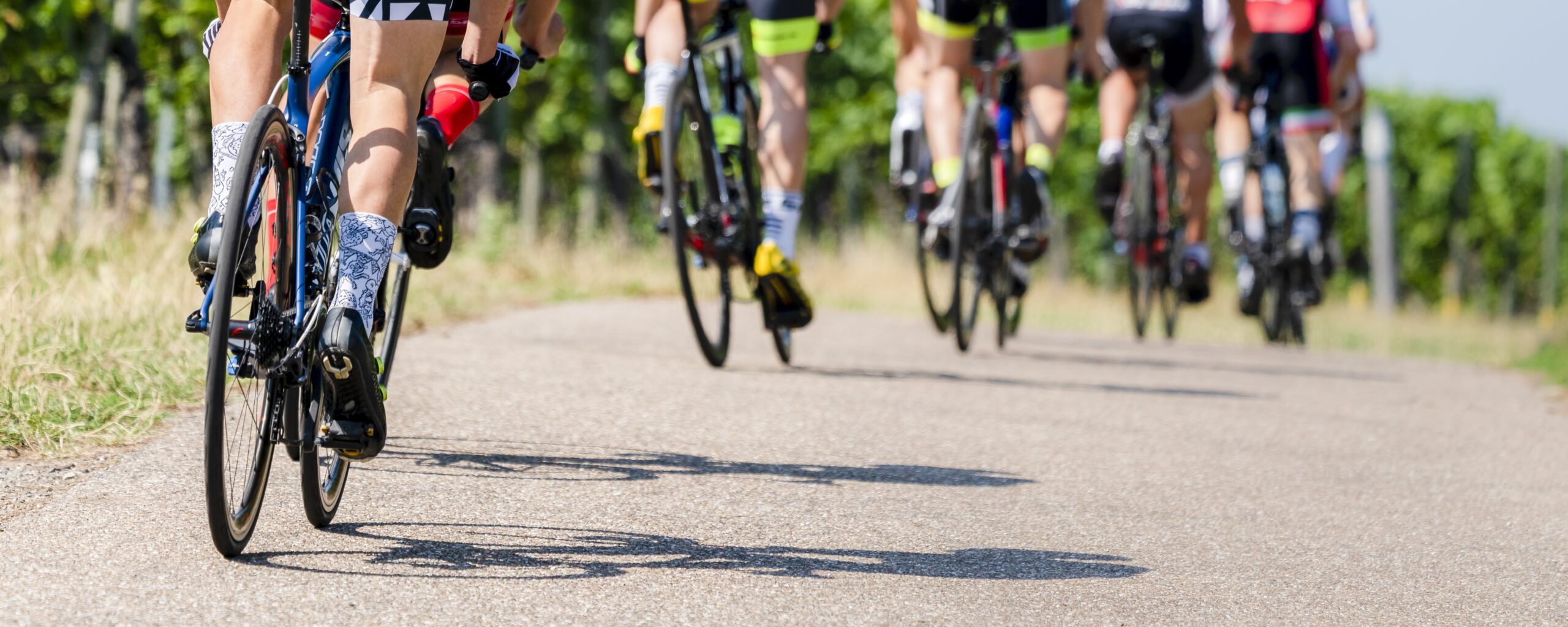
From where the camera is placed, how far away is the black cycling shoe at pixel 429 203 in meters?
3.94

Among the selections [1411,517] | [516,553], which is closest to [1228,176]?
[1411,517]

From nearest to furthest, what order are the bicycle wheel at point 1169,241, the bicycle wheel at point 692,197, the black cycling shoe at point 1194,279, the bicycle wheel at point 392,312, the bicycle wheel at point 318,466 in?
the bicycle wheel at point 318,466 → the bicycle wheel at point 392,312 → the bicycle wheel at point 692,197 → the bicycle wheel at point 1169,241 → the black cycling shoe at point 1194,279

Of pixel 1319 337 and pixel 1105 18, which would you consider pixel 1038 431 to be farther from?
pixel 1319 337

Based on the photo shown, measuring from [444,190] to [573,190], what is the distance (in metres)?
37.0

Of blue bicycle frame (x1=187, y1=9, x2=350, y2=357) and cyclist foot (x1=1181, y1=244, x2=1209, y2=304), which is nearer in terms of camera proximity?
blue bicycle frame (x1=187, y1=9, x2=350, y2=357)

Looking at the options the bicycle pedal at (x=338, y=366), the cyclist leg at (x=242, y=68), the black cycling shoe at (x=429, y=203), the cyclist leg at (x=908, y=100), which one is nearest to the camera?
the bicycle pedal at (x=338, y=366)

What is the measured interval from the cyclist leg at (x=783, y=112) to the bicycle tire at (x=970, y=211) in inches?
30.5

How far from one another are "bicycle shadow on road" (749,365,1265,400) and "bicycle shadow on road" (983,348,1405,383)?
107 centimetres

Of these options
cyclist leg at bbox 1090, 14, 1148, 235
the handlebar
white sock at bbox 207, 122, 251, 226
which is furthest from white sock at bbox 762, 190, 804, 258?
white sock at bbox 207, 122, 251, 226

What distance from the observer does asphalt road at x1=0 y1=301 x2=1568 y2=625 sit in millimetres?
3018

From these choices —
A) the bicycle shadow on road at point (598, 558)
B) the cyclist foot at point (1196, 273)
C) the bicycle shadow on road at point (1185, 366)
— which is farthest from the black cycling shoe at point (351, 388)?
the cyclist foot at point (1196, 273)

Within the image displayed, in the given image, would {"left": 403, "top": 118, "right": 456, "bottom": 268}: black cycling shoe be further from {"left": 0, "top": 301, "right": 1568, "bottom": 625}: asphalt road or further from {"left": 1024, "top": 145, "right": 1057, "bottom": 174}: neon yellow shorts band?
{"left": 1024, "top": 145, "right": 1057, "bottom": 174}: neon yellow shorts band

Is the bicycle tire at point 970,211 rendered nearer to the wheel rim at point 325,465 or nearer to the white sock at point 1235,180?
the white sock at point 1235,180

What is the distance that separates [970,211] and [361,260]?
438 cm
